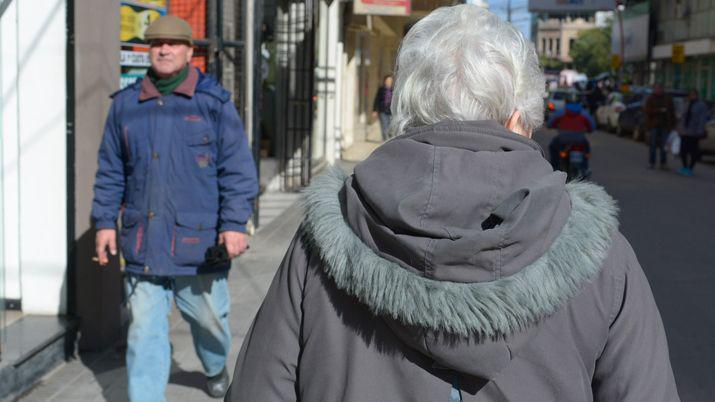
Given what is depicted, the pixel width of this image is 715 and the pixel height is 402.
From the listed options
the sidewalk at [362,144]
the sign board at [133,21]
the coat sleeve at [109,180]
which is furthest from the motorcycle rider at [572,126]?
the coat sleeve at [109,180]

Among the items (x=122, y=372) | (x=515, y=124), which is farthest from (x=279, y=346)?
(x=122, y=372)

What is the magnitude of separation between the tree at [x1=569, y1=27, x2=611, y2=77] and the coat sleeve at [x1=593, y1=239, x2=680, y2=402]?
8768 centimetres

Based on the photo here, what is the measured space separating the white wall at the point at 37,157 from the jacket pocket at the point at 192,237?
5.20 feet

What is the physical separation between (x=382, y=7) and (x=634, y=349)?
16.3 m

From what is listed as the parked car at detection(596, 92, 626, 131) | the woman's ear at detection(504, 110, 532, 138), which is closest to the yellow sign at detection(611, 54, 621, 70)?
the parked car at detection(596, 92, 626, 131)

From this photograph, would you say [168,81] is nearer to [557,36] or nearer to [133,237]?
[133,237]

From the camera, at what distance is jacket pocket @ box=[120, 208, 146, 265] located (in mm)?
4637

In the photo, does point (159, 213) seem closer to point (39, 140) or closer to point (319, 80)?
point (39, 140)

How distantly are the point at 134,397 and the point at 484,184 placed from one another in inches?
120

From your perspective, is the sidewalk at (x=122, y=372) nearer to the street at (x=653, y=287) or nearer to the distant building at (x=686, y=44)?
the street at (x=653, y=287)

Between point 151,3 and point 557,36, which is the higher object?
point 557,36

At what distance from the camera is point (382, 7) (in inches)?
705

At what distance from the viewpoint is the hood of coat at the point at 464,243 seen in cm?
186

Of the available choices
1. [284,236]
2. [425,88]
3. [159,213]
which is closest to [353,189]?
[425,88]
